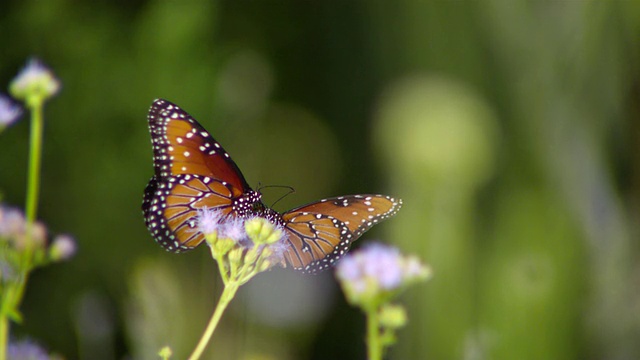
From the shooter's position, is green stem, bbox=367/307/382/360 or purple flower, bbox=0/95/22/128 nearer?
green stem, bbox=367/307/382/360

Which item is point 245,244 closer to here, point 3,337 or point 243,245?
point 243,245

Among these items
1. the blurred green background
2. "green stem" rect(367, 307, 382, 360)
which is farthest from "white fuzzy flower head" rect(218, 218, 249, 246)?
the blurred green background

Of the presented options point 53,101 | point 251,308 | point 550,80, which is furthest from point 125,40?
point 550,80

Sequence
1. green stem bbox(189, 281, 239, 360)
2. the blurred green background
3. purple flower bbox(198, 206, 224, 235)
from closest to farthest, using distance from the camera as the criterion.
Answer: green stem bbox(189, 281, 239, 360) → purple flower bbox(198, 206, 224, 235) → the blurred green background

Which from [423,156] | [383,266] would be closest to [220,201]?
[383,266]

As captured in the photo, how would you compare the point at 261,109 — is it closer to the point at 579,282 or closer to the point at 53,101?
the point at 53,101

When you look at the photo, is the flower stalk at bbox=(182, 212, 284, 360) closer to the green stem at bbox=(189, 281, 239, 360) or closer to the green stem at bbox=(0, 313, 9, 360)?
the green stem at bbox=(189, 281, 239, 360)
